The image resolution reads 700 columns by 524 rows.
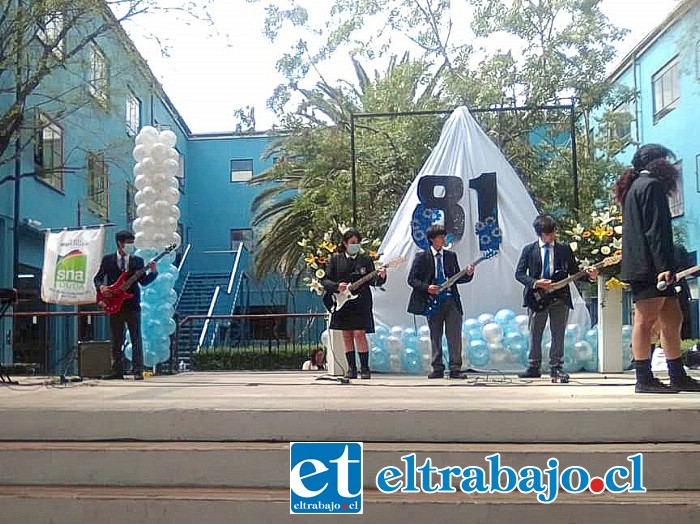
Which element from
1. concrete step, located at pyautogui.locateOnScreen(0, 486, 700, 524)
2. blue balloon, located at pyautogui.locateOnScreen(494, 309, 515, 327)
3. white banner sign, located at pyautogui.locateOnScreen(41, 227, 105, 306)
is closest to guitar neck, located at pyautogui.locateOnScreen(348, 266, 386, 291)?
blue balloon, located at pyautogui.locateOnScreen(494, 309, 515, 327)

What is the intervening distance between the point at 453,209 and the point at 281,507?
7356 millimetres

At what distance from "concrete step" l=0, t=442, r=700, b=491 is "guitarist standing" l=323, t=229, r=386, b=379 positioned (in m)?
3.63

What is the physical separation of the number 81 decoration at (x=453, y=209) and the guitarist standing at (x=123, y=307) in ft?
12.4

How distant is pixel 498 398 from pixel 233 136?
2462 centimetres

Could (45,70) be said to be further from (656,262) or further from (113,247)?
(656,262)

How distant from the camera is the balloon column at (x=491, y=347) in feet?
32.4

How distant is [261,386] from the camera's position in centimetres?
763

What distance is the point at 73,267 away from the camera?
364 inches

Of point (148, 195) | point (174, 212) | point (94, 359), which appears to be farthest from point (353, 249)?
point (148, 195)

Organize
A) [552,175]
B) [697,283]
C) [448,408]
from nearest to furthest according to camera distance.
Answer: [448,408], [552,175], [697,283]

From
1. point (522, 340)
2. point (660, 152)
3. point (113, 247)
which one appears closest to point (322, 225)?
point (113, 247)

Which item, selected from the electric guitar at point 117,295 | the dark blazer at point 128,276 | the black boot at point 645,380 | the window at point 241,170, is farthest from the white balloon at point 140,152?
the window at point 241,170

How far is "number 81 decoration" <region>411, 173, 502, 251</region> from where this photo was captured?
11.0 meters

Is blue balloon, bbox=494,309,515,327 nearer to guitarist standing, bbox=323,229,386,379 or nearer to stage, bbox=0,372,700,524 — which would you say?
guitarist standing, bbox=323,229,386,379
